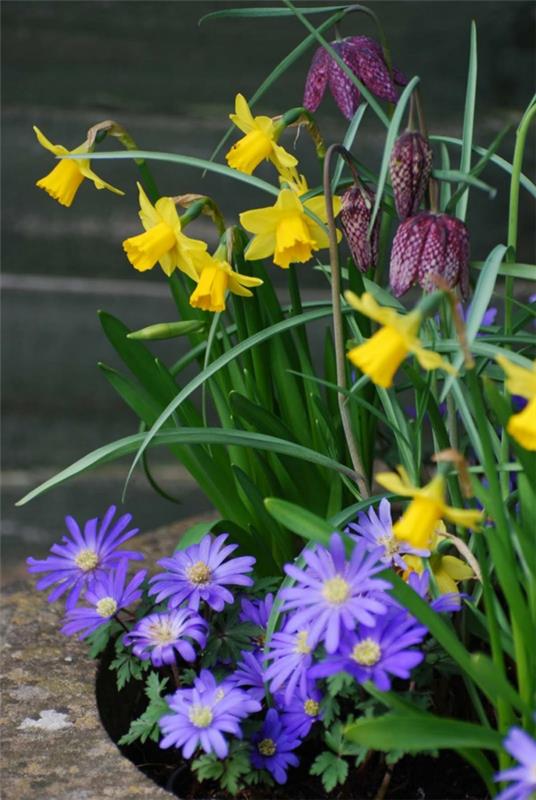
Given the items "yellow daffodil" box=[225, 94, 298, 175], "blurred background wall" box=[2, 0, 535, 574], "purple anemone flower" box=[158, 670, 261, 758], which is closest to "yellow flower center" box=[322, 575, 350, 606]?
"purple anemone flower" box=[158, 670, 261, 758]

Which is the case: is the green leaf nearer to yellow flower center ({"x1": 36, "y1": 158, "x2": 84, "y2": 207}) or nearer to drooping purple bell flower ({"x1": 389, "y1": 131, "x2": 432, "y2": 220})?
drooping purple bell flower ({"x1": 389, "y1": 131, "x2": 432, "y2": 220})

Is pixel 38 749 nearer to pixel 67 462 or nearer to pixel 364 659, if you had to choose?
pixel 364 659

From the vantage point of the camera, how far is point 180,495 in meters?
2.20

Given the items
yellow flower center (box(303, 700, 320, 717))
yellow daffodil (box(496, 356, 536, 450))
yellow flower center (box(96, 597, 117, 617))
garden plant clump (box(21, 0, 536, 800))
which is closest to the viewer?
yellow daffodil (box(496, 356, 536, 450))

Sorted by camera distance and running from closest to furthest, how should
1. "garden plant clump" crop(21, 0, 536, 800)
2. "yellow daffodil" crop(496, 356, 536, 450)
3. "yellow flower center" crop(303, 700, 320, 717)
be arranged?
"yellow daffodil" crop(496, 356, 536, 450)
"garden plant clump" crop(21, 0, 536, 800)
"yellow flower center" crop(303, 700, 320, 717)

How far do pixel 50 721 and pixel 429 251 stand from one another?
1.71 feet

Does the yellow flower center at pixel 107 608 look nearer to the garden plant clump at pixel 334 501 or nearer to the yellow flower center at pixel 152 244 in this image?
the garden plant clump at pixel 334 501

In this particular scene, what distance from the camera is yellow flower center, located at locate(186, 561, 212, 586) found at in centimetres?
96

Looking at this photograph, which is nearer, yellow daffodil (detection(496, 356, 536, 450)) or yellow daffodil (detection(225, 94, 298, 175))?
yellow daffodil (detection(496, 356, 536, 450))

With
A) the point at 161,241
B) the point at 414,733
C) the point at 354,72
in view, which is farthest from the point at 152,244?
the point at 414,733

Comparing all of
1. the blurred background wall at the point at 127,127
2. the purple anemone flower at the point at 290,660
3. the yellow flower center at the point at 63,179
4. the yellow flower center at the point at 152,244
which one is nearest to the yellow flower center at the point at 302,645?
the purple anemone flower at the point at 290,660

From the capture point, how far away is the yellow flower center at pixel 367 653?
80 centimetres

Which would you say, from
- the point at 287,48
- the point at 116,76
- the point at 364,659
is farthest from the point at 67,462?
the point at 364,659

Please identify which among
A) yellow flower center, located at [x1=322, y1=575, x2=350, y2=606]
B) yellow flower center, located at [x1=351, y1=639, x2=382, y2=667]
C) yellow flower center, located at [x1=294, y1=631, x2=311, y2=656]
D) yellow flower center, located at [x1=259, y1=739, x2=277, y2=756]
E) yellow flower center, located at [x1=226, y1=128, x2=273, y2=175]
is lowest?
yellow flower center, located at [x1=259, y1=739, x2=277, y2=756]
